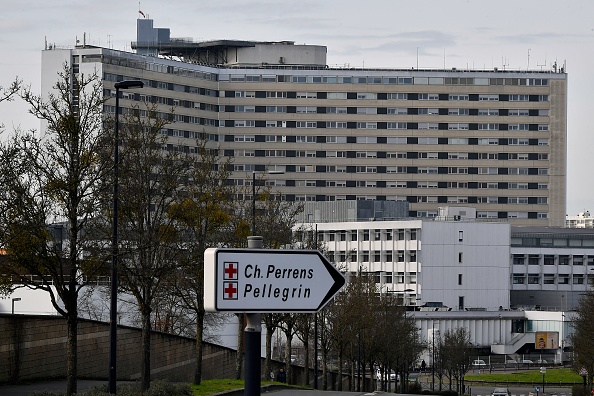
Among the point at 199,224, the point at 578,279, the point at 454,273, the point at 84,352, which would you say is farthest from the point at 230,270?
the point at 578,279

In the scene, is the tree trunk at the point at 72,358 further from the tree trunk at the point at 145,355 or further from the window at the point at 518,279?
the window at the point at 518,279

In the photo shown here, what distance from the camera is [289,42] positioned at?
173 m

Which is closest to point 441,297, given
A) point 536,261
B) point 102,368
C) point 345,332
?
point 536,261

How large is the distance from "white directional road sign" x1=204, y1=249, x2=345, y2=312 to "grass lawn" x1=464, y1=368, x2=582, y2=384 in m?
109

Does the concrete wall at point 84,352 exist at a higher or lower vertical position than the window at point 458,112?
lower

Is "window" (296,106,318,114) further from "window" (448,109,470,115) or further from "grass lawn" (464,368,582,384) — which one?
"grass lawn" (464,368,582,384)

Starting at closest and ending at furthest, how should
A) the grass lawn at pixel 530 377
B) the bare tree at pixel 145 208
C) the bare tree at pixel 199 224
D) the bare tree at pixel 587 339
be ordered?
the bare tree at pixel 145 208 < the bare tree at pixel 199 224 < the bare tree at pixel 587 339 < the grass lawn at pixel 530 377

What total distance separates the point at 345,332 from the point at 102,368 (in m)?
24.9

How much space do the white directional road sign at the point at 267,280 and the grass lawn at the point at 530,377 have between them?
109174 millimetres

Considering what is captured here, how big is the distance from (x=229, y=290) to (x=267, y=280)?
0.27 m

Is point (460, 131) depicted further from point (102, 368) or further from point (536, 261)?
point (102, 368)

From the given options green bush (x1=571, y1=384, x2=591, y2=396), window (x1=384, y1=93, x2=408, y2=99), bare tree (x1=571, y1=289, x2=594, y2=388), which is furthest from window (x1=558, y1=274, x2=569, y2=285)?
green bush (x1=571, y1=384, x2=591, y2=396)

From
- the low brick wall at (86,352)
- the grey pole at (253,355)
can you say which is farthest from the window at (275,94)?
the grey pole at (253,355)

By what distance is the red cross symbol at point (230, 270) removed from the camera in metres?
7.42
